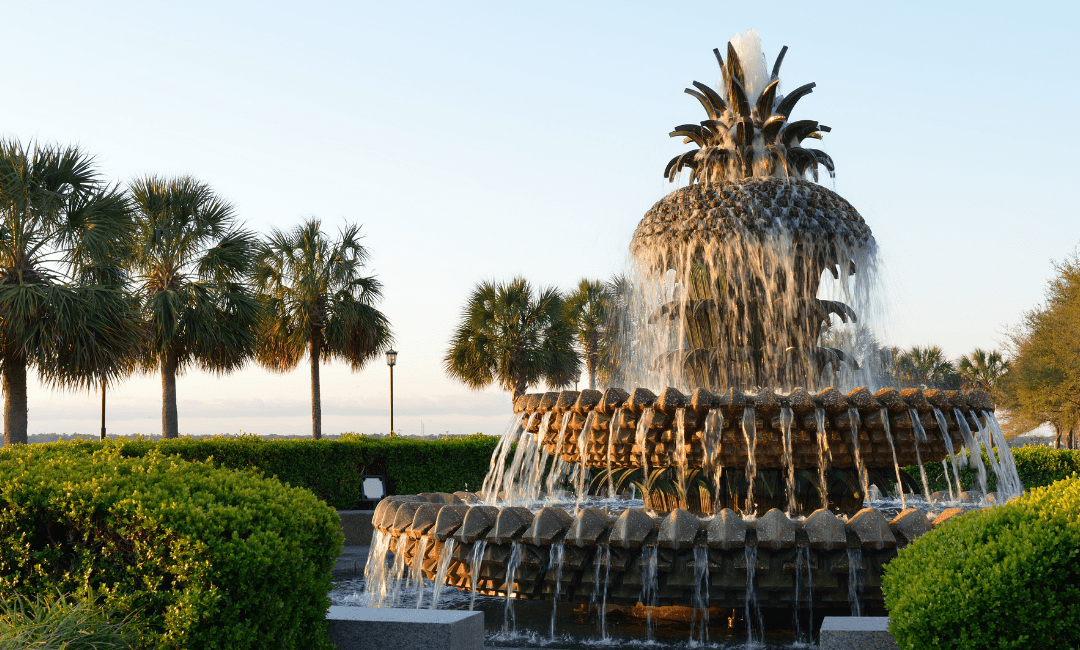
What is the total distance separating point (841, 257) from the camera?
799 cm

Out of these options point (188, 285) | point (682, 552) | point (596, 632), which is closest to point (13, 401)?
point (188, 285)

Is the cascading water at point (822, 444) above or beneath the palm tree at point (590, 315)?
beneath

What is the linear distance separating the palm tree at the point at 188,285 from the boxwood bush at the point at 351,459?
5.89 meters

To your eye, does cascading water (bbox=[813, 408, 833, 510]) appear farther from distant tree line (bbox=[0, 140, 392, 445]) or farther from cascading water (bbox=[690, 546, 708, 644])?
distant tree line (bbox=[0, 140, 392, 445])

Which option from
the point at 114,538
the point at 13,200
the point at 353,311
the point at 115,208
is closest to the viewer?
the point at 114,538

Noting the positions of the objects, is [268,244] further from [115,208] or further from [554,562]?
[554,562]

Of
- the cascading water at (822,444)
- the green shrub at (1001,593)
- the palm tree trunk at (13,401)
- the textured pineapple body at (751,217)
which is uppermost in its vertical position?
the textured pineapple body at (751,217)

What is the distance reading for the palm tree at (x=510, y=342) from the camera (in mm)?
28297

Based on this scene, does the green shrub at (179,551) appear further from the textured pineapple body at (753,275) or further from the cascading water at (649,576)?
the textured pineapple body at (753,275)

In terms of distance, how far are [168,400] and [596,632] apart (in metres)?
18.7

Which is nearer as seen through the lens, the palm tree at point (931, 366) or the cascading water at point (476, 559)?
the cascading water at point (476, 559)

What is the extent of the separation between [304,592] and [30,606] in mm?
1366

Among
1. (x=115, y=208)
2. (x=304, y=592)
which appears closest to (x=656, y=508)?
(x=304, y=592)

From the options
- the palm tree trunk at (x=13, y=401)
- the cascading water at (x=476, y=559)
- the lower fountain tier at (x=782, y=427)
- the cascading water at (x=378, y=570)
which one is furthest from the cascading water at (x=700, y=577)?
the palm tree trunk at (x=13, y=401)
